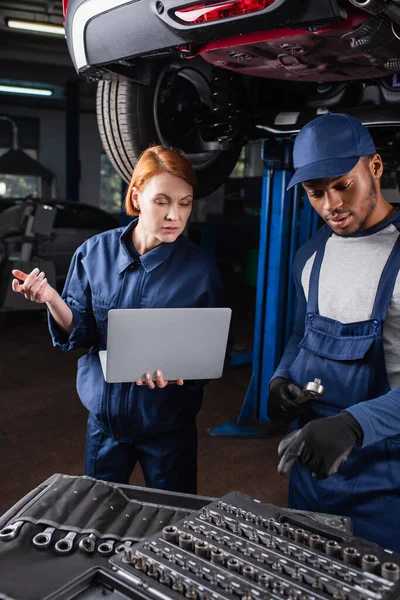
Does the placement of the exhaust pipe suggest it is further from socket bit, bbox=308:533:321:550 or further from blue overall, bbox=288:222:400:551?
socket bit, bbox=308:533:321:550

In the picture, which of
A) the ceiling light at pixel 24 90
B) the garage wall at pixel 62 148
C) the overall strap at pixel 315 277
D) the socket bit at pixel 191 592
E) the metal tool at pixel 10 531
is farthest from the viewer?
the garage wall at pixel 62 148

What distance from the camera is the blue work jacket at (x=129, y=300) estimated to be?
64.1 inches

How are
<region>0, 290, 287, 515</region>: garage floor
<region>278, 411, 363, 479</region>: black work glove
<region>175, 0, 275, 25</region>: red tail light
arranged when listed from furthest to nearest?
<region>0, 290, 287, 515</region>: garage floor, <region>175, 0, 275, 25</region>: red tail light, <region>278, 411, 363, 479</region>: black work glove

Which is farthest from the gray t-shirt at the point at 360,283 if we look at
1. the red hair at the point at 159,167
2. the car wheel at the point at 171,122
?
the car wheel at the point at 171,122

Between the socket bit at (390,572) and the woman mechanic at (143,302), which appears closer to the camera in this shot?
the socket bit at (390,572)

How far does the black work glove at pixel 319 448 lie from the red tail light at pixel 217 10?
3.21ft

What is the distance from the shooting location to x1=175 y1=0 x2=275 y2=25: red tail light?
1.38 m

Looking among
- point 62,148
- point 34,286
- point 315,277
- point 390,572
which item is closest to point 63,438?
point 34,286

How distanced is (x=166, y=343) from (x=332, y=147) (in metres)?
0.64

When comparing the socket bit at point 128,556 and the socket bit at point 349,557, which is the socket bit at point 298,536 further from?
the socket bit at point 128,556

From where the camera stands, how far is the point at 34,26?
20.4 feet

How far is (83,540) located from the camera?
0.95 m

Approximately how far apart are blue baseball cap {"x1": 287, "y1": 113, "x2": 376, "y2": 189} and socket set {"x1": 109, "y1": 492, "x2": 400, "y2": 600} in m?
0.78

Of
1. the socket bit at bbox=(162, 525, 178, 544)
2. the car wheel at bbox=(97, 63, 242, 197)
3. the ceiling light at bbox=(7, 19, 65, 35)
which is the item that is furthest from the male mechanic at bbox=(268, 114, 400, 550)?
the ceiling light at bbox=(7, 19, 65, 35)
